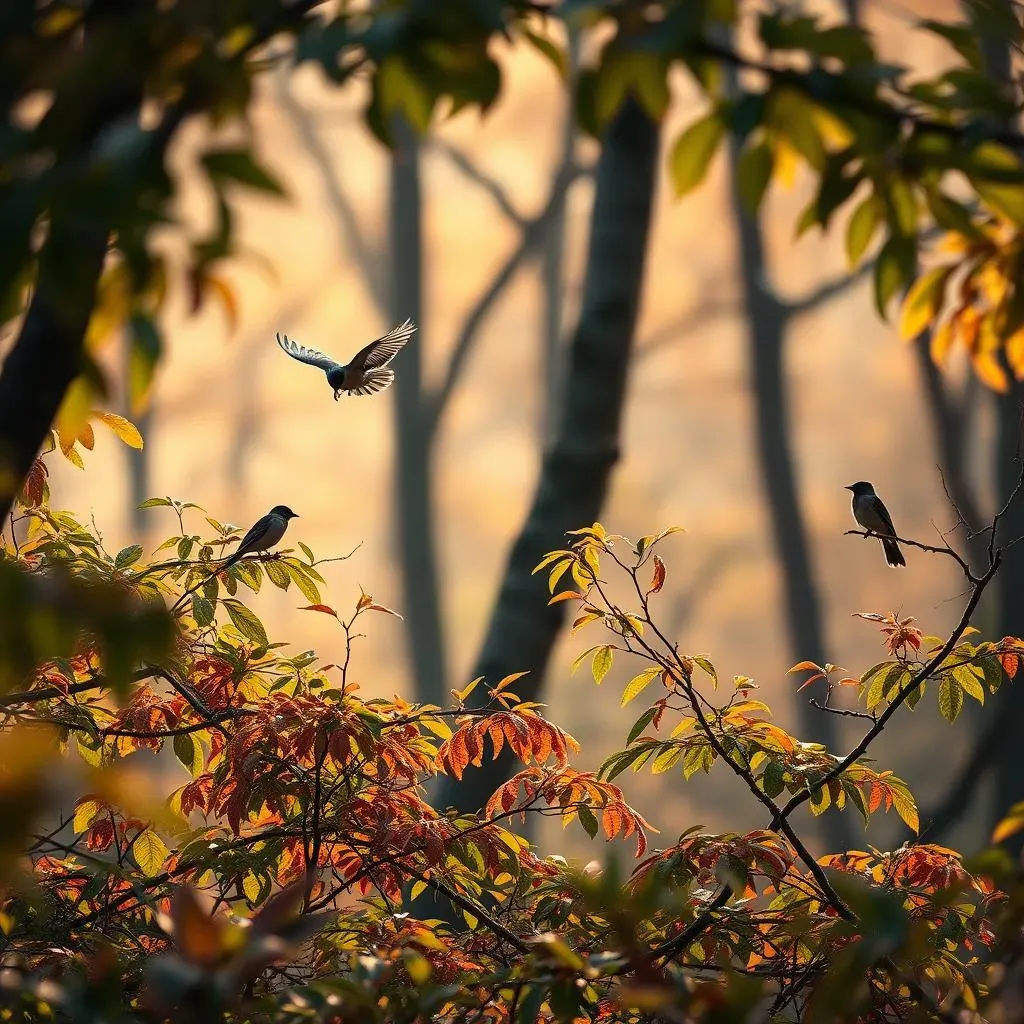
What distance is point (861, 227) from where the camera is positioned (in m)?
1.25

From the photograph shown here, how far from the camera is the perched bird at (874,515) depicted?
4098 mm

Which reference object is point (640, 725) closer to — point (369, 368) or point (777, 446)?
point (369, 368)

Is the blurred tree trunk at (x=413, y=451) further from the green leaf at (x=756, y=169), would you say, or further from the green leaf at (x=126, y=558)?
the green leaf at (x=756, y=169)

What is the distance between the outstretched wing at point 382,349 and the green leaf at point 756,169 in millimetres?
1544

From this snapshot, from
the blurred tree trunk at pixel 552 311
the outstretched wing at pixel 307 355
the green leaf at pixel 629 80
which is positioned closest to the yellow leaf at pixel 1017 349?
the green leaf at pixel 629 80

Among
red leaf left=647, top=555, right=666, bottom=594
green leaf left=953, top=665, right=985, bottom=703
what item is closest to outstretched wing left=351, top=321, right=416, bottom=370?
red leaf left=647, top=555, right=666, bottom=594

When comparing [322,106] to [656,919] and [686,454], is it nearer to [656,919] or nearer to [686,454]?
[686,454]

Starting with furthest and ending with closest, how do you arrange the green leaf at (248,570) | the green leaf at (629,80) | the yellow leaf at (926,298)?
the green leaf at (248,570)
the yellow leaf at (926,298)
the green leaf at (629,80)

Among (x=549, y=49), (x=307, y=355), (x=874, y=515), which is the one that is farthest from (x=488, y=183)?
(x=549, y=49)

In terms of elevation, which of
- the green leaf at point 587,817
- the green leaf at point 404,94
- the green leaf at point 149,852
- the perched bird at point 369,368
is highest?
the perched bird at point 369,368

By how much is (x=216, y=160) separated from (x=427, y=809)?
67.0 inches

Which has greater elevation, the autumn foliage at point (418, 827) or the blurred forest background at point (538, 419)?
the blurred forest background at point (538, 419)

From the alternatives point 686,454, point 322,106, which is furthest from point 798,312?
point 686,454

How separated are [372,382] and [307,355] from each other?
1.61 ft
